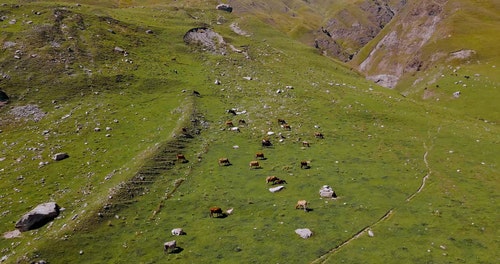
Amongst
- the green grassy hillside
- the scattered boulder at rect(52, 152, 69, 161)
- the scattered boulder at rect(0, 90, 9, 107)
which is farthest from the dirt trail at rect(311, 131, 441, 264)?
the scattered boulder at rect(0, 90, 9, 107)

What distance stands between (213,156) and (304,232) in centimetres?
1695

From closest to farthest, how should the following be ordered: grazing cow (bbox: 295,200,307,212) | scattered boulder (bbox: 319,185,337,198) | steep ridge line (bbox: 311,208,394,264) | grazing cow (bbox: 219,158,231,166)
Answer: steep ridge line (bbox: 311,208,394,264)
grazing cow (bbox: 295,200,307,212)
scattered boulder (bbox: 319,185,337,198)
grazing cow (bbox: 219,158,231,166)

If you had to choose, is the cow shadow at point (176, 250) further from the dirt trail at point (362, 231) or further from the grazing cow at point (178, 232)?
the dirt trail at point (362, 231)

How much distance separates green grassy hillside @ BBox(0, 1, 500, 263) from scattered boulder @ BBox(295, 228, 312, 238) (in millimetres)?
371

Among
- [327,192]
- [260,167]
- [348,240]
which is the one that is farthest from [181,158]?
[348,240]

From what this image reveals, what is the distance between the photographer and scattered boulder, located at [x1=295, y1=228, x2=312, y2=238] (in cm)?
2755

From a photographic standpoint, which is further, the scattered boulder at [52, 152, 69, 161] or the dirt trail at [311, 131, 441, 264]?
the scattered boulder at [52, 152, 69, 161]

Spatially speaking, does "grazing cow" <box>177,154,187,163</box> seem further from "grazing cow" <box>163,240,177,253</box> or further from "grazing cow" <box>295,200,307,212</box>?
"grazing cow" <box>295,200,307,212</box>

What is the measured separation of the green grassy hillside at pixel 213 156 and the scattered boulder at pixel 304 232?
1.22 feet

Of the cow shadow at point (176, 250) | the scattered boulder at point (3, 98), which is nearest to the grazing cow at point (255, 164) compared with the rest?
the cow shadow at point (176, 250)

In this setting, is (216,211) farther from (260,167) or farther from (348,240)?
(348,240)

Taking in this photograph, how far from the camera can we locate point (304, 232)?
27.8 meters

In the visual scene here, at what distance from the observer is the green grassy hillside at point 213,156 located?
27.6 m

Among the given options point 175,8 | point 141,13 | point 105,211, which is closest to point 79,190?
point 105,211
